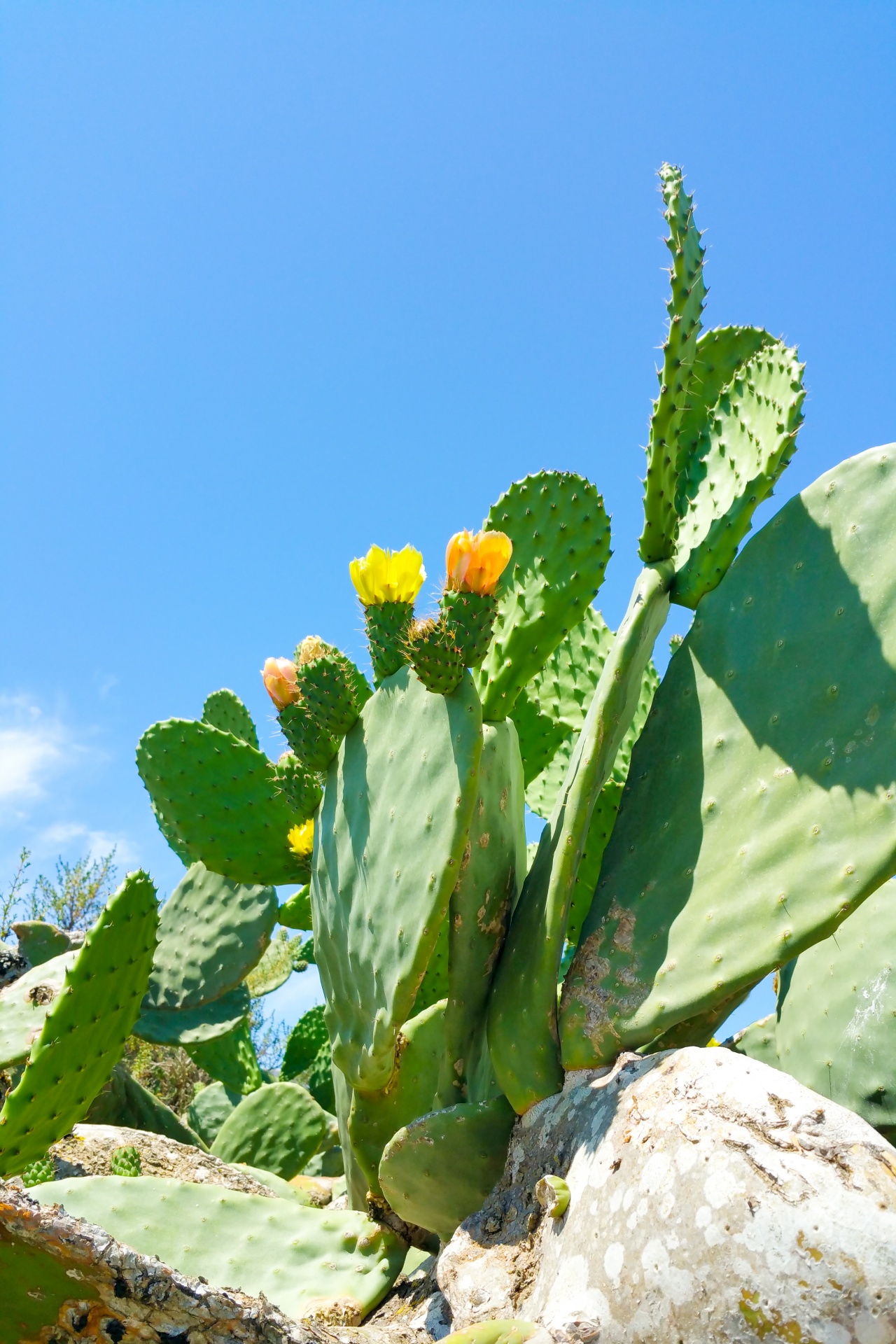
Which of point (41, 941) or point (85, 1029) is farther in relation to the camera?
point (41, 941)

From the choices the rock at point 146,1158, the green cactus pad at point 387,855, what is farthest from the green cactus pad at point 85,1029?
the rock at point 146,1158

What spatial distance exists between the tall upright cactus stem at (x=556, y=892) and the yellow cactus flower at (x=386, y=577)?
447 millimetres

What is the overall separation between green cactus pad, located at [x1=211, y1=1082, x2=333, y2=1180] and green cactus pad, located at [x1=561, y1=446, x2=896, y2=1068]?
7.08 feet

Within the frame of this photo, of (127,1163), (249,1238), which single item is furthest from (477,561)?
(127,1163)

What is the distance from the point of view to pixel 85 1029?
74.9 inches

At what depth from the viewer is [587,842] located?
2.31 meters

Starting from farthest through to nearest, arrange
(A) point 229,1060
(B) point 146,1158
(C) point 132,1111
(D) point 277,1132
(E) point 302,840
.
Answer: (A) point 229,1060, (C) point 132,1111, (D) point 277,1132, (B) point 146,1158, (E) point 302,840

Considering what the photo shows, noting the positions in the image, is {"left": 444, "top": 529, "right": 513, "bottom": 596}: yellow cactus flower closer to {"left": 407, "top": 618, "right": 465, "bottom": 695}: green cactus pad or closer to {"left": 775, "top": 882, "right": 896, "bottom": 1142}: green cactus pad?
{"left": 407, "top": 618, "right": 465, "bottom": 695}: green cactus pad

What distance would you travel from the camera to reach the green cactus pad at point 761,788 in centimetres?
145

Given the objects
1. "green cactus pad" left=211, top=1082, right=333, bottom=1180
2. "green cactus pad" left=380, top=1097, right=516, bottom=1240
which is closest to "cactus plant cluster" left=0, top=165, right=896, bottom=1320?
"green cactus pad" left=380, top=1097, right=516, bottom=1240

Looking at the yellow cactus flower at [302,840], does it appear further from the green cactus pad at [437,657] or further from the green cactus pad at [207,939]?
the green cactus pad at [207,939]

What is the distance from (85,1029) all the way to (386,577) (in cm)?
103

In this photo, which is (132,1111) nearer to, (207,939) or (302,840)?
(207,939)

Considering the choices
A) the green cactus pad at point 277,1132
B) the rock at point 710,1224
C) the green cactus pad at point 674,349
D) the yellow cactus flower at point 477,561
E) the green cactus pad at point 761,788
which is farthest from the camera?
the green cactus pad at point 277,1132
